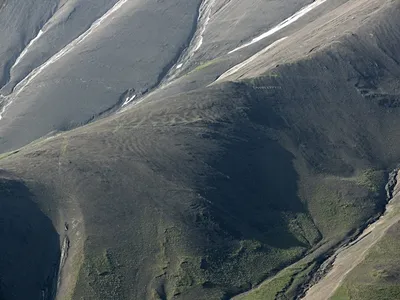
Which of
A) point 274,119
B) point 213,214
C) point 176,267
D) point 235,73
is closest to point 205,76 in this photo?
point 235,73

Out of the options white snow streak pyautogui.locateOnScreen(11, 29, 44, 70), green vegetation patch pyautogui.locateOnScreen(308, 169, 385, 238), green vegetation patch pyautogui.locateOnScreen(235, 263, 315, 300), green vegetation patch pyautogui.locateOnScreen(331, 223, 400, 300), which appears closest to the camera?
green vegetation patch pyautogui.locateOnScreen(331, 223, 400, 300)

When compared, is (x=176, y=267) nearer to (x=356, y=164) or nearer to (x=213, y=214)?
(x=213, y=214)

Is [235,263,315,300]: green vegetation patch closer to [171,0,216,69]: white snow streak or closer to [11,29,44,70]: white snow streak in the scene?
[171,0,216,69]: white snow streak

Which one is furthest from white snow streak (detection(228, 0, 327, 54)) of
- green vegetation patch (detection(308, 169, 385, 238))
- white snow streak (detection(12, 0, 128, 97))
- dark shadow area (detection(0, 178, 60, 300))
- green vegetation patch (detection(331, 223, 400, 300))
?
green vegetation patch (detection(331, 223, 400, 300))

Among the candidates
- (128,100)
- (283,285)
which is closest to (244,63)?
(128,100)

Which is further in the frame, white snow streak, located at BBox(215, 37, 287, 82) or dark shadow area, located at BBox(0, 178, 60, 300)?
white snow streak, located at BBox(215, 37, 287, 82)

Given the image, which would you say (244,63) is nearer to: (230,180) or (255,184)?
(255,184)
